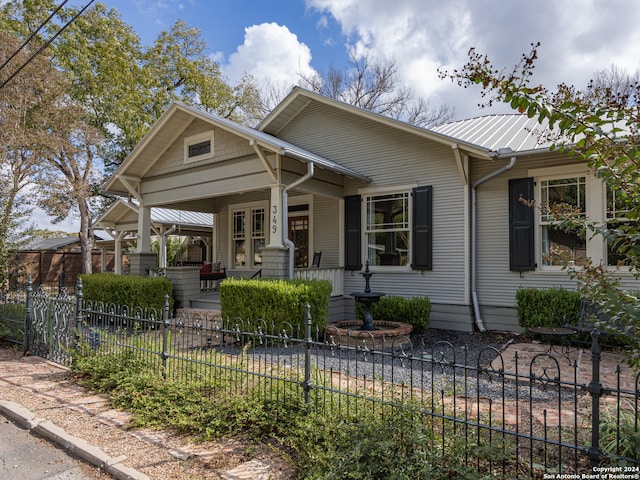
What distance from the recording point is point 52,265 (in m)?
24.2

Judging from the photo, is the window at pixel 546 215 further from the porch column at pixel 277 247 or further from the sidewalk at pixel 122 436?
the porch column at pixel 277 247

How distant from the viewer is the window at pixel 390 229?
9.38m

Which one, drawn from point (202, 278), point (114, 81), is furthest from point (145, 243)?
point (114, 81)

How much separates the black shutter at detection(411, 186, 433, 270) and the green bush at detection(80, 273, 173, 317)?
5844 mm

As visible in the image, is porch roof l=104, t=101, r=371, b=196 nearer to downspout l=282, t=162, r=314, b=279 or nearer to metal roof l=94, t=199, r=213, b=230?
downspout l=282, t=162, r=314, b=279

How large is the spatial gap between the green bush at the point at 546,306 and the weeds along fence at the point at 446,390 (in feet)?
4.31

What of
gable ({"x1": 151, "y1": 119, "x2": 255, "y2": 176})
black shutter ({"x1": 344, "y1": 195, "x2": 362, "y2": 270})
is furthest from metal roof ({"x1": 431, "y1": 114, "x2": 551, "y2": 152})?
gable ({"x1": 151, "y1": 119, "x2": 255, "y2": 176})

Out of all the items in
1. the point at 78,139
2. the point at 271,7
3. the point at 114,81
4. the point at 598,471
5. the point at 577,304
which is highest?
the point at 114,81

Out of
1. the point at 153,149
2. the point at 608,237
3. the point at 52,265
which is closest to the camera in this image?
the point at 608,237

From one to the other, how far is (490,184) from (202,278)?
8.45m

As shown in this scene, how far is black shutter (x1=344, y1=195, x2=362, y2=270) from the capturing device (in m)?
10.2

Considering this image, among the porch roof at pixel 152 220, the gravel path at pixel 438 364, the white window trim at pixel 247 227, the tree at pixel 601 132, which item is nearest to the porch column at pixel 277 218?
the gravel path at pixel 438 364

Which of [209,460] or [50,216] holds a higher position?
[50,216]

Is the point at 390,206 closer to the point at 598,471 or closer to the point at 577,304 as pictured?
the point at 577,304
